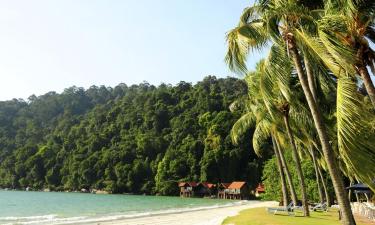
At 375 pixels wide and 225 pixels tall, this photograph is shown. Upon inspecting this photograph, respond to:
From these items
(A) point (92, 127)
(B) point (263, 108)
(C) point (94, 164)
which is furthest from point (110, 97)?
(B) point (263, 108)

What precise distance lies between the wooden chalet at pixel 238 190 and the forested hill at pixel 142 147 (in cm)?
489

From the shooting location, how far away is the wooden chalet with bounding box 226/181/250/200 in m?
81.4

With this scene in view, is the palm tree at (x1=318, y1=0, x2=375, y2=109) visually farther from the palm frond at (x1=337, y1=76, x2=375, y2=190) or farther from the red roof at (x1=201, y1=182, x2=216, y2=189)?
the red roof at (x1=201, y1=182, x2=216, y2=189)

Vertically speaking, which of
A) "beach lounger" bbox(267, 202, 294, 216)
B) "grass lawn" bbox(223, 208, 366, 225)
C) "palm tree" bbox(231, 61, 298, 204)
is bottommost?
"grass lawn" bbox(223, 208, 366, 225)

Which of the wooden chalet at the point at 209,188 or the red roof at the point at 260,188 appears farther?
the wooden chalet at the point at 209,188

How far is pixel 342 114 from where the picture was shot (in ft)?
20.3

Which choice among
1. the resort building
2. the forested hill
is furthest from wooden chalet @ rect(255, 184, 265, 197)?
the forested hill

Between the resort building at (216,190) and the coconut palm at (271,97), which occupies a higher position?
the resort building at (216,190)

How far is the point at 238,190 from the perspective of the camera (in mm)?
81438

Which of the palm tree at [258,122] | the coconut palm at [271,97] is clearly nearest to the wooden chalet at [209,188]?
the palm tree at [258,122]

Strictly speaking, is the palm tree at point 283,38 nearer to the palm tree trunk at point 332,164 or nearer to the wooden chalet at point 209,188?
the palm tree trunk at point 332,164

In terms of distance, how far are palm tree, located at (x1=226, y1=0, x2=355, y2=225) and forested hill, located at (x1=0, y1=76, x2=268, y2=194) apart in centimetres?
7668

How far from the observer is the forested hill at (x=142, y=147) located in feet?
294

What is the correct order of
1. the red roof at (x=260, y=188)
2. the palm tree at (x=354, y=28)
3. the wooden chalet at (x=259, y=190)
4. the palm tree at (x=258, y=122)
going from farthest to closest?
the wooden chalet at (x=259, y=190)
the red roof at (x=260, y=188)
the palm tree at (x=258, y=122)
the palm tree at (x=354, y=28)
